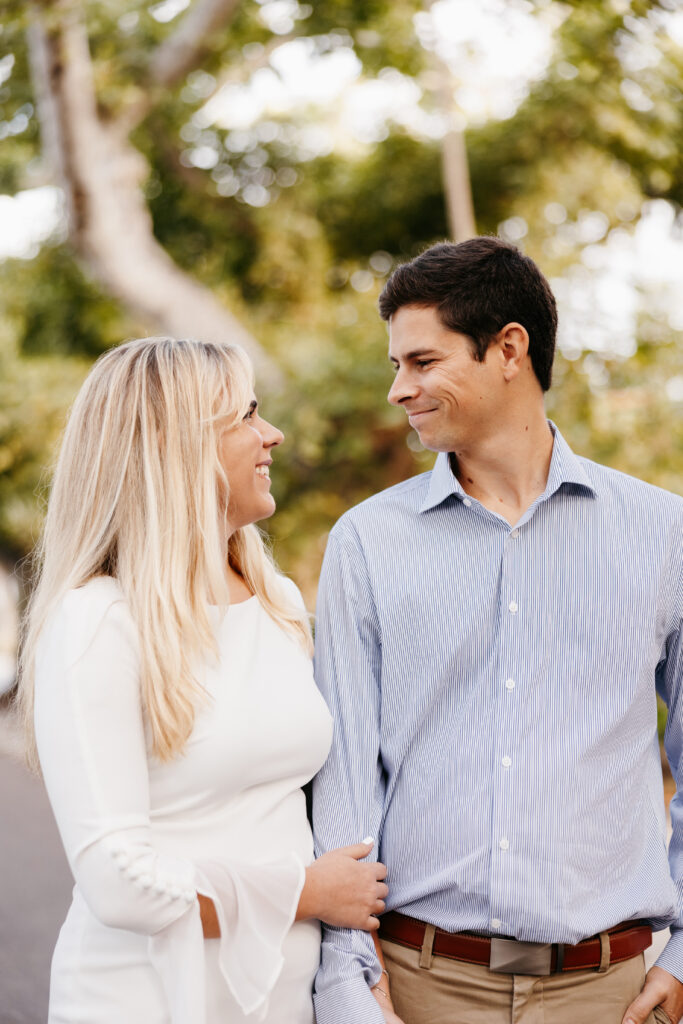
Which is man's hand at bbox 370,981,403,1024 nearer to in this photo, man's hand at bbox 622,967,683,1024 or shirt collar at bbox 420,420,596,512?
man's hand at bbox 622,967,683,1024

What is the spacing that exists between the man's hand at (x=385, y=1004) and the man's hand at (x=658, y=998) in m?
0.47

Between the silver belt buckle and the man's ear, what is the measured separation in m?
1.16

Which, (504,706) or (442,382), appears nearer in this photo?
(504,706)

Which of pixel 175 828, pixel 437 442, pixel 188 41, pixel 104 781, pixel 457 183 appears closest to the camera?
pixel 104 781

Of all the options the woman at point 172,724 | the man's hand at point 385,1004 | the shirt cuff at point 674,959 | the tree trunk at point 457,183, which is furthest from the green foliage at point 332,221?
the man's hand at point 385,1004

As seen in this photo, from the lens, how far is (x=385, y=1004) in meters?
2.01

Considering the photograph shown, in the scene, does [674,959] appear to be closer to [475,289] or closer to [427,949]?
[427,949]

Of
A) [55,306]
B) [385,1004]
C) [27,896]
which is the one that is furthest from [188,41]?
[385,1004]

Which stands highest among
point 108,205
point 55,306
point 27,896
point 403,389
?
point 108,205

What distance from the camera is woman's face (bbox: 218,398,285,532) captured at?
2131 mm

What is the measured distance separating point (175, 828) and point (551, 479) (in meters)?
1.05

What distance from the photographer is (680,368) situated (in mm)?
8508

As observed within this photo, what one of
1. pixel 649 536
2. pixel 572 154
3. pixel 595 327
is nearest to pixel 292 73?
pixel 572 154

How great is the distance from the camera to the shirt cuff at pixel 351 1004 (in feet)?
6.27
